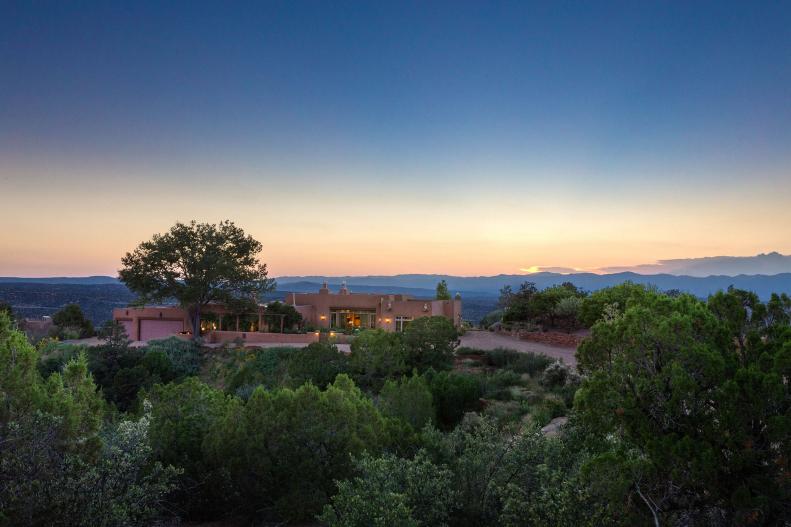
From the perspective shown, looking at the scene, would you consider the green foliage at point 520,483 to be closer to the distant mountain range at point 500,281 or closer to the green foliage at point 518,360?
the green foliage at point 518,360

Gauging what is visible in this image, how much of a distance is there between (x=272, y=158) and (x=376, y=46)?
1063 cm

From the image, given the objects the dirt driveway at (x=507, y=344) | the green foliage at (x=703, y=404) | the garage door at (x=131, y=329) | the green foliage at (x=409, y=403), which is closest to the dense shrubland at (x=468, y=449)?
the green foliage at (x=703, y=404)

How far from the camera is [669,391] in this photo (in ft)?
15.4

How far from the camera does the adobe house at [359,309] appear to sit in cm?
3431

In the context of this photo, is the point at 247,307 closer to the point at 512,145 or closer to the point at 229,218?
the point at 229,218

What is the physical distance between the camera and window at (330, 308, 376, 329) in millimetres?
35656

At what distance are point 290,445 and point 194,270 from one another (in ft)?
89.3

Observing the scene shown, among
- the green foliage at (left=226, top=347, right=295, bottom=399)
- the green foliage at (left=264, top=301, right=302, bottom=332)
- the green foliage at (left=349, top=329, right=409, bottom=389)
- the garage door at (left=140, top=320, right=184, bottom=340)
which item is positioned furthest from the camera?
the garage door at (left=140, top=320, right=184, bottom=340)

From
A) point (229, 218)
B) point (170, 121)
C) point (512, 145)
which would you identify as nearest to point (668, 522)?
point (512, 145)

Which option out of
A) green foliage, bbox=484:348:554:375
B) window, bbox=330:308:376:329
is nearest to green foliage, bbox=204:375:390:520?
green foliage, bbox=484:348:554:375

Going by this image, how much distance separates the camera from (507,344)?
27.4m

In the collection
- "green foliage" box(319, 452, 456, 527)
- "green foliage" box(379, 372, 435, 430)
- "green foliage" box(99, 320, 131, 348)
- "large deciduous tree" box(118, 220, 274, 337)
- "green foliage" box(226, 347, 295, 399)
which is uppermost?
"large deciduous tree" box(118, 220, 274, 337)

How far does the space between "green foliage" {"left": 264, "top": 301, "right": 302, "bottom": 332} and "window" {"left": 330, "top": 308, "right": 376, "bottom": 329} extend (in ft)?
10.2

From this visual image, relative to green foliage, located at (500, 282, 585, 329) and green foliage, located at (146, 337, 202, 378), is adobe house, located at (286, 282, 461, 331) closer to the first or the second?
green foliage, located at (500, 282, 585, 329)
